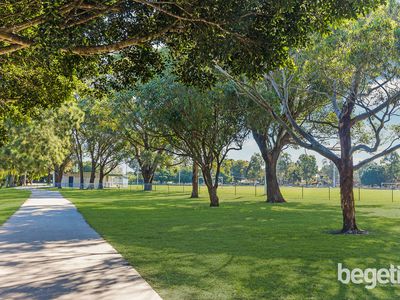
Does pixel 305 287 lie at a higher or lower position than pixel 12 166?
lower

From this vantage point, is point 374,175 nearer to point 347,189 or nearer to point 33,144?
point 33,144

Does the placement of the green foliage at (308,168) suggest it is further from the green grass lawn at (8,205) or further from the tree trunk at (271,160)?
the green grass lawn at (8,205)

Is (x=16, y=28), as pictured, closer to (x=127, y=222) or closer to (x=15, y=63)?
(x=15, y=63)

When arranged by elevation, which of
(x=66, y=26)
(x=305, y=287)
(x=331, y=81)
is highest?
(x=331, y=81)

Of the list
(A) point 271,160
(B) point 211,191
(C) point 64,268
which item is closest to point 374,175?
(A) point 271,160

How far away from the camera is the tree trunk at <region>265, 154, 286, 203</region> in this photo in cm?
3248

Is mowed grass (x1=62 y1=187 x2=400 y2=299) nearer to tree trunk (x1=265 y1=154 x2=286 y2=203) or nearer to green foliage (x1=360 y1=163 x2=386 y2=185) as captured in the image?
tree trunk (x1=265 y1=154 x2=286 y2=203)

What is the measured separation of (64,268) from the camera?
827 centimetres

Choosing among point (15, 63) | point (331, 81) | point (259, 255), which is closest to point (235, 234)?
point (259, 255)

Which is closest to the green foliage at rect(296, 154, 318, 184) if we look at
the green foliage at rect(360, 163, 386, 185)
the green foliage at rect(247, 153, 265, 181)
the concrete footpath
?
the green foliage at rect(247, 153, 265, 181)

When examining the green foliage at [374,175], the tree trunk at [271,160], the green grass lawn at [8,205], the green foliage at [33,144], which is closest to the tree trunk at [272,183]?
the tree trunk at [271,160]

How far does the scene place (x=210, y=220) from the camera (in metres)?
18.0

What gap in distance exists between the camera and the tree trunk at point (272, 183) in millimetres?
32484

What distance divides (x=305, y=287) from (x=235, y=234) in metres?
6.55
